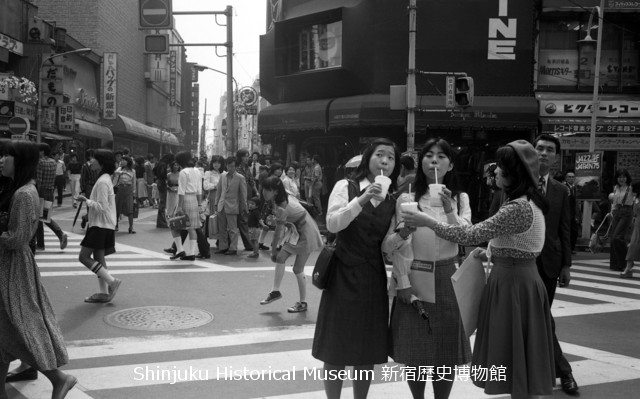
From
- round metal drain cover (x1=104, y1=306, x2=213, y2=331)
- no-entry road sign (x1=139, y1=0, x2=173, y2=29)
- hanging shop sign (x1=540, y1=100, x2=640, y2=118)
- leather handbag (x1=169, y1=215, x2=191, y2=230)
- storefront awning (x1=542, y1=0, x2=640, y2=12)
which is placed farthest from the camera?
hanging shop sign (x1=540, y1=100, x2=640, y2=118)

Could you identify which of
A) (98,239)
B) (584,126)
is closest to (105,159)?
(98,239)

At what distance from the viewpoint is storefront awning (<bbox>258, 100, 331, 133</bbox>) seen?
1995 centimetres

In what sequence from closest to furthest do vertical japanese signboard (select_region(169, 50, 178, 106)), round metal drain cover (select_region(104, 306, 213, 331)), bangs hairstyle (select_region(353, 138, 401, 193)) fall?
bangs hairstyle (select_region(353, 138, 401, 193)) < round metal drain cover (select_region(104, 306, 213, 331)) < vertical japanese signboard (select_region(169, 50, 178, 106))

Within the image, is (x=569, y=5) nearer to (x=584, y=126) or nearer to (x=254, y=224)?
(x=584, y=126)

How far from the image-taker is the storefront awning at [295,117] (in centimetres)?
1995

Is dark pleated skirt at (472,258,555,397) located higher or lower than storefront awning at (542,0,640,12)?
lower

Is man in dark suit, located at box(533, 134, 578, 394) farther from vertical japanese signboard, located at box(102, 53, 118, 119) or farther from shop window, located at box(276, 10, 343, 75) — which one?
vertical japanese signboard, located at box(102, 53, 118, 119)

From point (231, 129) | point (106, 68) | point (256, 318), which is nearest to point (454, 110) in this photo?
point (231, 129)

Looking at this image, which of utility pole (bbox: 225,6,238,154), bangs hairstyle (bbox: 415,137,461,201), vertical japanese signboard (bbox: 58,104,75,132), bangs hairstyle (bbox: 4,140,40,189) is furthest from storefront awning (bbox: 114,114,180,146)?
bangs hairstyle (bbox: 415,137,461,201)

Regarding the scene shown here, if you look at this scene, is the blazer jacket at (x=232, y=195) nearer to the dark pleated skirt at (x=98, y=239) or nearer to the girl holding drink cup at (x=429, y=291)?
the dark pleated skirt at (x=98, y=239)

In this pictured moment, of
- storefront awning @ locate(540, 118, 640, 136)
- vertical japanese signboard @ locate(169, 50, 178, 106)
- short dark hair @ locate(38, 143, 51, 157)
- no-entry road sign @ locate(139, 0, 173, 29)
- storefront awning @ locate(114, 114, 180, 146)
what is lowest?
short dark hair @ locate(38, 143, 51, 157)

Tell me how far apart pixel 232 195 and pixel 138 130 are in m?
33.4

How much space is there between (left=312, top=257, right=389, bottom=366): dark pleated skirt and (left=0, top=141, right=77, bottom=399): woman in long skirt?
1.79 metres

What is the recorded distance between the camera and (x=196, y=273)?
9.64 meters
